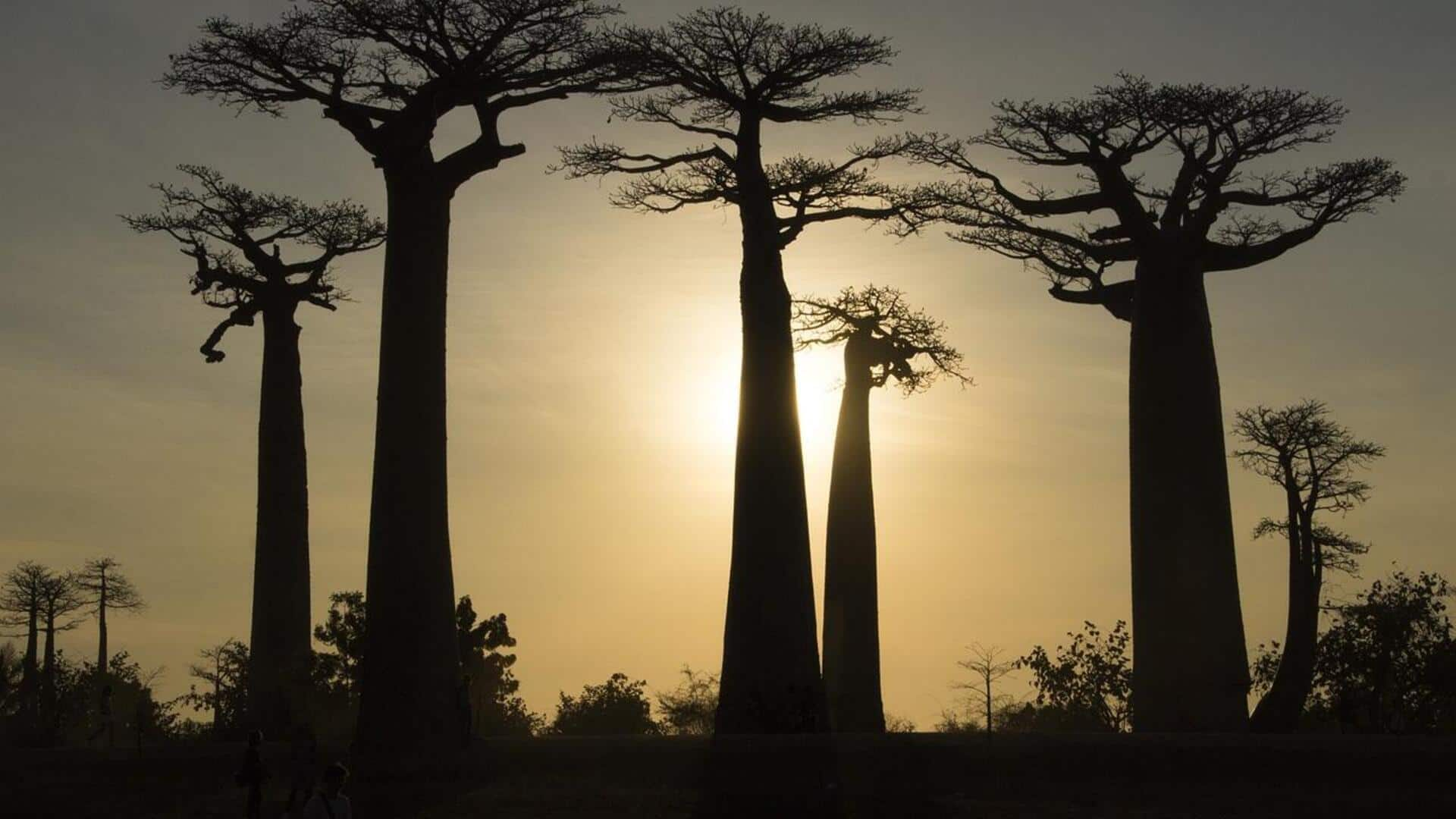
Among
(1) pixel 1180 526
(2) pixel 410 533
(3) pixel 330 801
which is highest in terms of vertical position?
(1) pixel 1180 526

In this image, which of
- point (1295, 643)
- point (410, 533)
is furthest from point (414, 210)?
point (1295, 643)

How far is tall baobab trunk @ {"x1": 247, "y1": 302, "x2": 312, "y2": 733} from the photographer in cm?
3466

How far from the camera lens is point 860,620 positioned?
37281mm

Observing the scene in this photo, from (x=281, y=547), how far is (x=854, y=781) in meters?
16.9

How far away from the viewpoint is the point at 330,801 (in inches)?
539

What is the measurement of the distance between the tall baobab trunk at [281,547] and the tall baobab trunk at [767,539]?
1059 cm

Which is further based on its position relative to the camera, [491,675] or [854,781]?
[491,675]

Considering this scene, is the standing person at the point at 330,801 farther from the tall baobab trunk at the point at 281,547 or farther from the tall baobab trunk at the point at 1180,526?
the tall baobab trunk at the point at 281,547

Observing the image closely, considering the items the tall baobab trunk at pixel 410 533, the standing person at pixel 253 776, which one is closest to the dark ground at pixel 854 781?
the tall baobab trunk at pixel 410 533

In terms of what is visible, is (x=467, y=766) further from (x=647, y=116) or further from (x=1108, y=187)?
(x=1108, y=187)

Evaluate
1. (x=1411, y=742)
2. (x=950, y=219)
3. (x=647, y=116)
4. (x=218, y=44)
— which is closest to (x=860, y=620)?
(x=950, y=219)

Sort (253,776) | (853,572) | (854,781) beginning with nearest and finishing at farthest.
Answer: (253,776)
(854,781)
(853,572)

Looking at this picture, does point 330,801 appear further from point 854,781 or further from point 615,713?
point 615,713

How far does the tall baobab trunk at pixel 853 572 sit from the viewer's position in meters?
36.6
